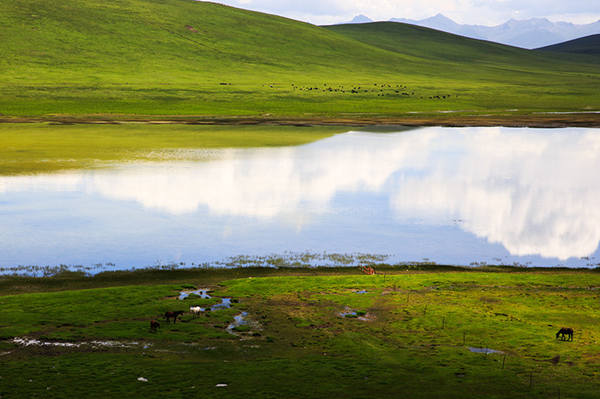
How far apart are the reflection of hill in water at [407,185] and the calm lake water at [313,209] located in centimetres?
16

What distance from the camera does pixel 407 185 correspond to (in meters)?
59.2

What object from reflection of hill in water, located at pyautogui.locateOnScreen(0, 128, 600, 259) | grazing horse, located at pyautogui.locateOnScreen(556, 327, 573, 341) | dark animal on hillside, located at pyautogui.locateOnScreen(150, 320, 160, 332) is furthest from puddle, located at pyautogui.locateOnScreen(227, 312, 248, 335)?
reflection of hill in water, located at pyautogui.locateOnScreen(0, 128, 600, 259)

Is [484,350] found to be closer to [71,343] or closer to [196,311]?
[196,311]

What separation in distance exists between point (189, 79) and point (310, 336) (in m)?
135

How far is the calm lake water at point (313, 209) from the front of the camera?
3797 cm

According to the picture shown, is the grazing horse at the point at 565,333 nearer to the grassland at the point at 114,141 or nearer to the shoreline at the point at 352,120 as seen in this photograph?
the grassland at the point at 114,141

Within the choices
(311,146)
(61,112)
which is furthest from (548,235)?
(61,112)

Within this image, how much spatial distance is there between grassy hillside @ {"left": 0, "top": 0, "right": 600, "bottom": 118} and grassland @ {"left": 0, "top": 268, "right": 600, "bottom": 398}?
84880mm

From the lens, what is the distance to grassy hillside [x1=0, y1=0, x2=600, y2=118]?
399 feet

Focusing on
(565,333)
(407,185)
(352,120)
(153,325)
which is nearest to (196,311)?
(153,325)

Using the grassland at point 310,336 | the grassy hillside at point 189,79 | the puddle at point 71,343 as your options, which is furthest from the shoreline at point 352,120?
the puddle at point 71,343

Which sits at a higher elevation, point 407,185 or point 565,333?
point 407,185

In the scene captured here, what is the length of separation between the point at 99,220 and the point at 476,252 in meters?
24.3

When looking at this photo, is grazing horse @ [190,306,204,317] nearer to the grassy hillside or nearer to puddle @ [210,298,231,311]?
puddle @ [210,298,231,311]
